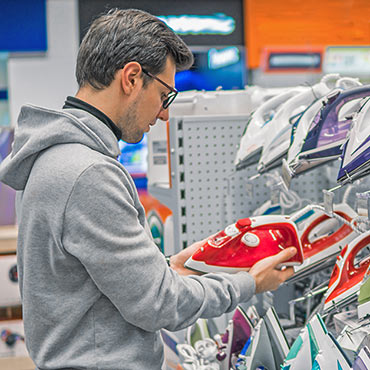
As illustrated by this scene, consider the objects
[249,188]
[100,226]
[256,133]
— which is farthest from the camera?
[249,188]

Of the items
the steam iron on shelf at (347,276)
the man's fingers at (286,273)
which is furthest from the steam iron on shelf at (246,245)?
the steam iron on shelf at (347,276)

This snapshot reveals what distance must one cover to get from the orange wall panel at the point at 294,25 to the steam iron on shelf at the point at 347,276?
4552 mm

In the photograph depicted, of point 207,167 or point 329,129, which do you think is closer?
point 329,129

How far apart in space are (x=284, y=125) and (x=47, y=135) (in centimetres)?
86

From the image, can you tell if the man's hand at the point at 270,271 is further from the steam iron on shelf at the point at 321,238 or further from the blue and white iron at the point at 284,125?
the blue and white iron at the point at 284,125

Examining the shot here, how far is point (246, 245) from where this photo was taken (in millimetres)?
1543

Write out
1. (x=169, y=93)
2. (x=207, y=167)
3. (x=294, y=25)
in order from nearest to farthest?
1. (x=169, y=93)
2. (x=207, y=167)
3. (x=294, y=25)

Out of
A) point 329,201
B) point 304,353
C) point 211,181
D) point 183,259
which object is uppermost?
point 329,201

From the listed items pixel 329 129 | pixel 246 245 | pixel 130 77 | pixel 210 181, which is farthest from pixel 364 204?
pixel 210 181

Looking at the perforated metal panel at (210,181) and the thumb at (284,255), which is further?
the perforated metal panel at (210,181)

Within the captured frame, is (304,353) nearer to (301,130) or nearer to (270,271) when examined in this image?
(270,271)

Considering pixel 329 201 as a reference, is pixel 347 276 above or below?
below

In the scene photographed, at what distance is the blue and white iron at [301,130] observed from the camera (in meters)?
1.52

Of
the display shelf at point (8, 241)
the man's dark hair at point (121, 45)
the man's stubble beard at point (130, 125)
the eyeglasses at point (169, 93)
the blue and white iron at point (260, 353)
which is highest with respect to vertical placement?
the man's dark hair at point (121, 45)
